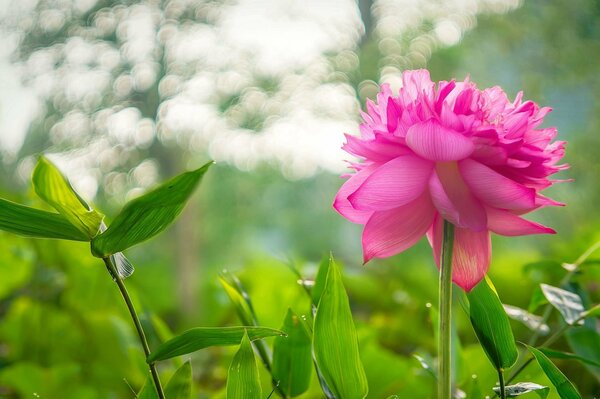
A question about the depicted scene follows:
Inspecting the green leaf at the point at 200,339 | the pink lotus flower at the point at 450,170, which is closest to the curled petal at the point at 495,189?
the pink lotus flower at the point at 450,170

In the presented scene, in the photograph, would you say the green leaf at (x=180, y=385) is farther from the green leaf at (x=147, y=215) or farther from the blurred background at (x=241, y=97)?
the blurred background at (x=241, y=97)

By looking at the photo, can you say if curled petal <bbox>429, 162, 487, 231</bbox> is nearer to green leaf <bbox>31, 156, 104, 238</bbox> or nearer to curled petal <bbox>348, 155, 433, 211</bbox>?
curled petal <bbox>348, 155, 433, 211</bbox>

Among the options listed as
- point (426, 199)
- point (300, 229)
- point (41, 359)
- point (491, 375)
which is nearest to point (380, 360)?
point (491, 375)

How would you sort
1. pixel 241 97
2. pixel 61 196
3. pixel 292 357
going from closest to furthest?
pixel 61 196, pixel 292 357, pixel 241 97

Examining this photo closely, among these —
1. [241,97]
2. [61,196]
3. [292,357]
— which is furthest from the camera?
[241,97]

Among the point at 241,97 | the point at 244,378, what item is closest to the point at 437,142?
the point at 244,378

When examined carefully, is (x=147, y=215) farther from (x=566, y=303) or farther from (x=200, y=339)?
(x=566, y=303)
